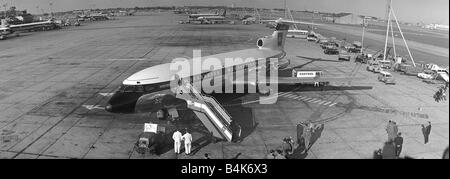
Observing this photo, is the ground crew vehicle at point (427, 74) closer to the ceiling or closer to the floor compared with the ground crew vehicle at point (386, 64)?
closer to the floor

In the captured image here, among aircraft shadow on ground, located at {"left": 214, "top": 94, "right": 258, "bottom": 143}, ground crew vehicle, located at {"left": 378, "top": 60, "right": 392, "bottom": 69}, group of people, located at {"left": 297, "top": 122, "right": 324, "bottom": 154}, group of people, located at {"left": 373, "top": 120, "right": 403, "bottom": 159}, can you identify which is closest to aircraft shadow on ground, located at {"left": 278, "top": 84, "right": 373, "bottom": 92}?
aircraft shadow on ground, located at {"left": 214, "top": 94, "right": 258, "bottom": 143}

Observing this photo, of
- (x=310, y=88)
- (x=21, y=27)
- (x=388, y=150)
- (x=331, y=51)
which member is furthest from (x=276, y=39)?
(x=21, y=27)

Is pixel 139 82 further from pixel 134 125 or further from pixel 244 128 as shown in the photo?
pixel 244 128

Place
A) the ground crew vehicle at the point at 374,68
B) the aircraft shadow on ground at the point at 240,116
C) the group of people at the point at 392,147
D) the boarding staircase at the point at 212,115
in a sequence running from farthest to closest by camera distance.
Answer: the ground crew vehicle at the point at 374,68
the aircraft shadow on ground at the point at 240,116
the boarding staircase at the point at 212,115
the group of people at the point at 392,147

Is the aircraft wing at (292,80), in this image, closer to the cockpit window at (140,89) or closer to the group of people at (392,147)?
the cockpit window at (140,89)

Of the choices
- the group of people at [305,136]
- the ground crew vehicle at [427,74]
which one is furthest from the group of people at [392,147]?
the ground crew vehicle at [427,74]

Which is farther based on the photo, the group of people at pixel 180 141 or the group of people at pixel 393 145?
the group of people at pixel 180 141

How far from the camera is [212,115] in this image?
22.4 meters

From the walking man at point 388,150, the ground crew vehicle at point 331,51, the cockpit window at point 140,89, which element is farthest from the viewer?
the ground crew vehicle at point 331,51

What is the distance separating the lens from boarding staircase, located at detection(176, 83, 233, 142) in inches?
872

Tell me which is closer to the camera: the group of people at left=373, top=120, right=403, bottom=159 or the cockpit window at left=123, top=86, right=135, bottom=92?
the group of people at left=373, top=120, right=403, bottom=159

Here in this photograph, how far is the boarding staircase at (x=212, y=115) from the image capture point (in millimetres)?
22148

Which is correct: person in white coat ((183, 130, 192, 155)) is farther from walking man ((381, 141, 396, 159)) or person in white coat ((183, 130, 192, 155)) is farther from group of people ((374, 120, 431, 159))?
walking man ((381, 141, 396, 159))
